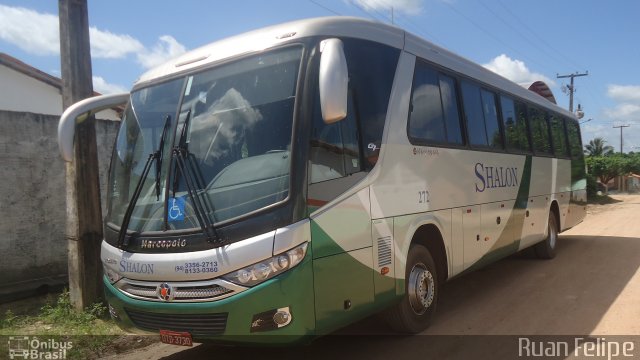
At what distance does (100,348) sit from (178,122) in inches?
108

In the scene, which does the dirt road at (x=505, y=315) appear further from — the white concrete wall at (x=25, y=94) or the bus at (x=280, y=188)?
the white concrete wall at (x=25, y=94)

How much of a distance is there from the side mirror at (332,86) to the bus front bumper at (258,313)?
3.65ft

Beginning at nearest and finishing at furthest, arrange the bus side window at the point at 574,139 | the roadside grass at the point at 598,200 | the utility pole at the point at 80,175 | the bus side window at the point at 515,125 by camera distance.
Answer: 1. the utility pole at the point at 80,175
2. the bus side window at the point at 515,125
3. the bus side window at the point at 574,139
4. the roadside grass at the point at 598,200

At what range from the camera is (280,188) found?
12.7 ft

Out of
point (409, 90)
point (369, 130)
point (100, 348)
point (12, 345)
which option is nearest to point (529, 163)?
point (409, 90)

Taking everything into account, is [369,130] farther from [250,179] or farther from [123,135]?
[123,135]

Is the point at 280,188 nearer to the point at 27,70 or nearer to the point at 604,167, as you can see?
the point at 27,70

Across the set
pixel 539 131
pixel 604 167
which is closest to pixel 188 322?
pixel 539 131

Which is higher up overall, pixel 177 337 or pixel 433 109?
pixel 433 109

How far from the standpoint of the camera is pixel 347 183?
439 cm

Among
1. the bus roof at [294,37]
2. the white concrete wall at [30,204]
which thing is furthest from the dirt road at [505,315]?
the white concrete wall at [30,204]

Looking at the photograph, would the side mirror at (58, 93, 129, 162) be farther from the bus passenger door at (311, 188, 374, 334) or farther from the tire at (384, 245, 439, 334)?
the tire at (384, 245, 439, 334)

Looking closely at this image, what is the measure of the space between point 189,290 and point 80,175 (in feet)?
11.0

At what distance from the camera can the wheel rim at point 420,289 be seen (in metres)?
5.32
